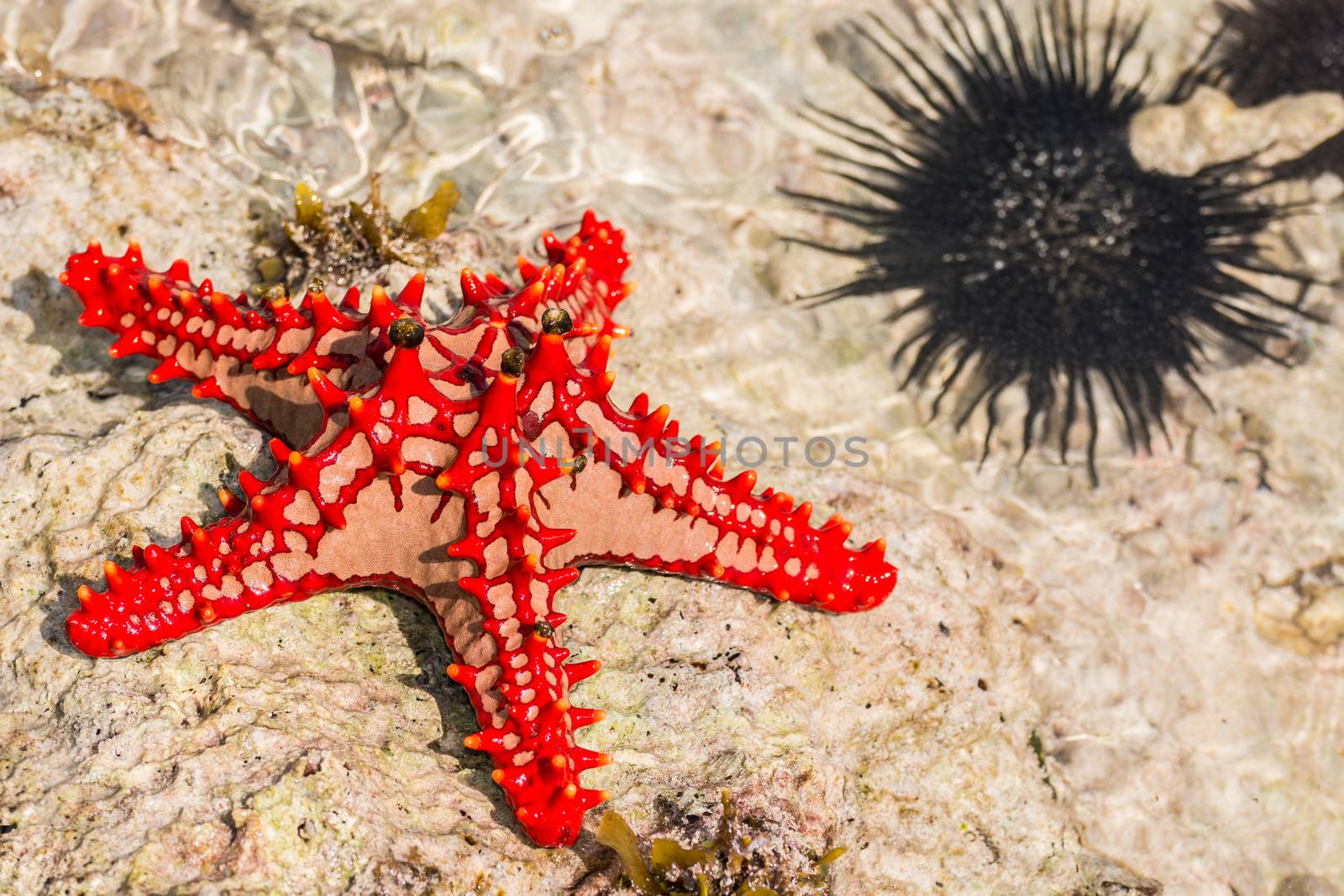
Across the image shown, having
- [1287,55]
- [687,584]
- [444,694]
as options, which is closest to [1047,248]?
[687,584]

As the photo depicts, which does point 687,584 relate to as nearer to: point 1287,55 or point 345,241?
point 345,241

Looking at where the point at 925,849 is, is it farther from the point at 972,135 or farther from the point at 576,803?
the point at 972,135

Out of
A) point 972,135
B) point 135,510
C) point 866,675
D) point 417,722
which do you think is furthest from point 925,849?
point 972,135

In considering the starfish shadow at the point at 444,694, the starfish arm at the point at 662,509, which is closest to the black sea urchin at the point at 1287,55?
the starfish arm at the point at 662,509

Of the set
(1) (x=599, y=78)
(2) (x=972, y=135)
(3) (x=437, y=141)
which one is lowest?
(3) (x=437, y=141)

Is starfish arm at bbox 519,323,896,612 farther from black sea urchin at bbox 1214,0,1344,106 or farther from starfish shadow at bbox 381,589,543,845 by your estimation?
black sea urchin at bbox 1214,0,1344,106
